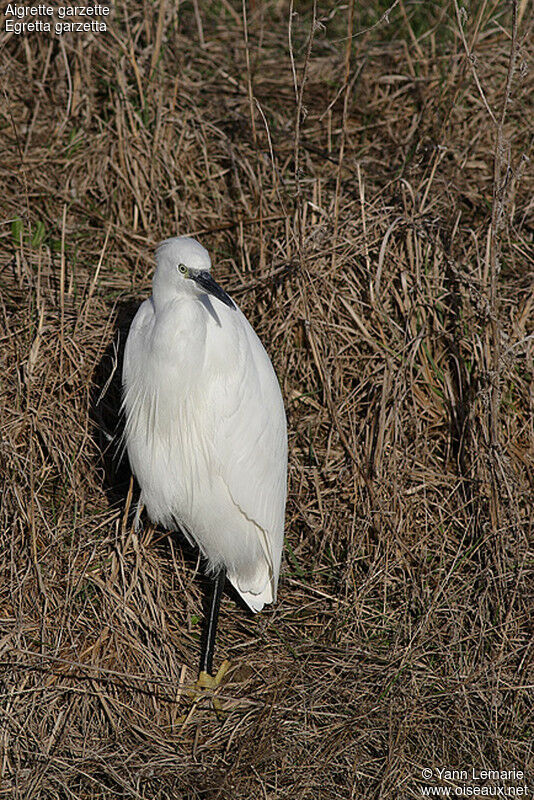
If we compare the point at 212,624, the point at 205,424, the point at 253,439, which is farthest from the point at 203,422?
the point at 212,624

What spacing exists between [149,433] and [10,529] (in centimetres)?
50

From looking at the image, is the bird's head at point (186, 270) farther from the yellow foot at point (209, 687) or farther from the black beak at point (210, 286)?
the yellow foot at point (209, 687)

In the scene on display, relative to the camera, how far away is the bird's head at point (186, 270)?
1.88m

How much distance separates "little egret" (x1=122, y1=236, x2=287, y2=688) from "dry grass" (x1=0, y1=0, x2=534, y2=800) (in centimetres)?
25

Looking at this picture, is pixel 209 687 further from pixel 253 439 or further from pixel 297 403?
pixel 297 403

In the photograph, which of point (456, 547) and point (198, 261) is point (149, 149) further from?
point (456, 547)

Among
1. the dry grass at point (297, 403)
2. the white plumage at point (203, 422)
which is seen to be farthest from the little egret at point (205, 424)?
the dry grass at point (297, 403)

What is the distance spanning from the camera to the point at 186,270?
1.90 metres

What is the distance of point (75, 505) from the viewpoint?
2352 millimetres

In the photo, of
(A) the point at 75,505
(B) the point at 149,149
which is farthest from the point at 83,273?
(A) the point at 75,505

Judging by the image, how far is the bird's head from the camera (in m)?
1.88

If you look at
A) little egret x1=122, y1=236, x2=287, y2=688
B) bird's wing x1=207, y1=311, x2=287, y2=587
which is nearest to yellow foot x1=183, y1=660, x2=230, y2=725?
little egret x1=122, y1=236, x2=287, y2=688

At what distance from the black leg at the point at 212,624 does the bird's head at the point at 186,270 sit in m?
0.87

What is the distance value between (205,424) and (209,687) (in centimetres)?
75
